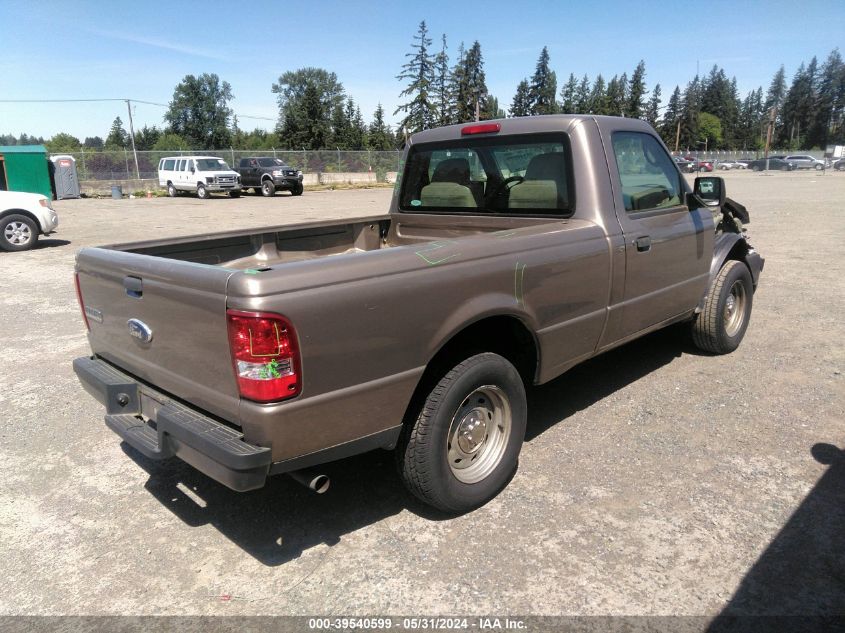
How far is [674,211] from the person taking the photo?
174 inches

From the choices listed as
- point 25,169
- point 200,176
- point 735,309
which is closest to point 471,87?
point 200,176

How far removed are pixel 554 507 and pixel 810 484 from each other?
1.44m

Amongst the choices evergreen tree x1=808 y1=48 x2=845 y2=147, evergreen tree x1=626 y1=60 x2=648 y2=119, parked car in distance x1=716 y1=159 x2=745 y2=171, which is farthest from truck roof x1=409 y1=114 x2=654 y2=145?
evergreen tree x1=808 y1=48 x2=845 y2=147

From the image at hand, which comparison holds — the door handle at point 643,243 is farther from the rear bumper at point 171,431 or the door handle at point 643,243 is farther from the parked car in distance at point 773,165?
the parked car in distance at point 773,165

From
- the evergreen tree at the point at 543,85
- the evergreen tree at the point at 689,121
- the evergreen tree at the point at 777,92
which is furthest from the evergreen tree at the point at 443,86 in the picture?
the evergreen tree at the point at 777,92

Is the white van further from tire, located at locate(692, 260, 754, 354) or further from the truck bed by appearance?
tire, located at locate(692, 260, 754, 354)

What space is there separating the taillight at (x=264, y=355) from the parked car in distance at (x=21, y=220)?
12459mm

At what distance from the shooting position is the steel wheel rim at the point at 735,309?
17.7ft

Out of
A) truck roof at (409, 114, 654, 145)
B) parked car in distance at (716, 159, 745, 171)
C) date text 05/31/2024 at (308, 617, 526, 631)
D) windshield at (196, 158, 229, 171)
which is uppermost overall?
windshield at (196, 158, 229, 171)

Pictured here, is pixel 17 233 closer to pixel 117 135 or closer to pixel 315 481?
pixel 315 481

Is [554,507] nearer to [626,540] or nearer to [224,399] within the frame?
[626,540]

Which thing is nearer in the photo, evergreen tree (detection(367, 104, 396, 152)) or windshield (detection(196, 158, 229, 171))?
windshield (detection(196, 158, 229, 171))

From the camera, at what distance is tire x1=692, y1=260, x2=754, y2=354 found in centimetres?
507

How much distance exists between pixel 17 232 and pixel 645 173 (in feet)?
41.3
